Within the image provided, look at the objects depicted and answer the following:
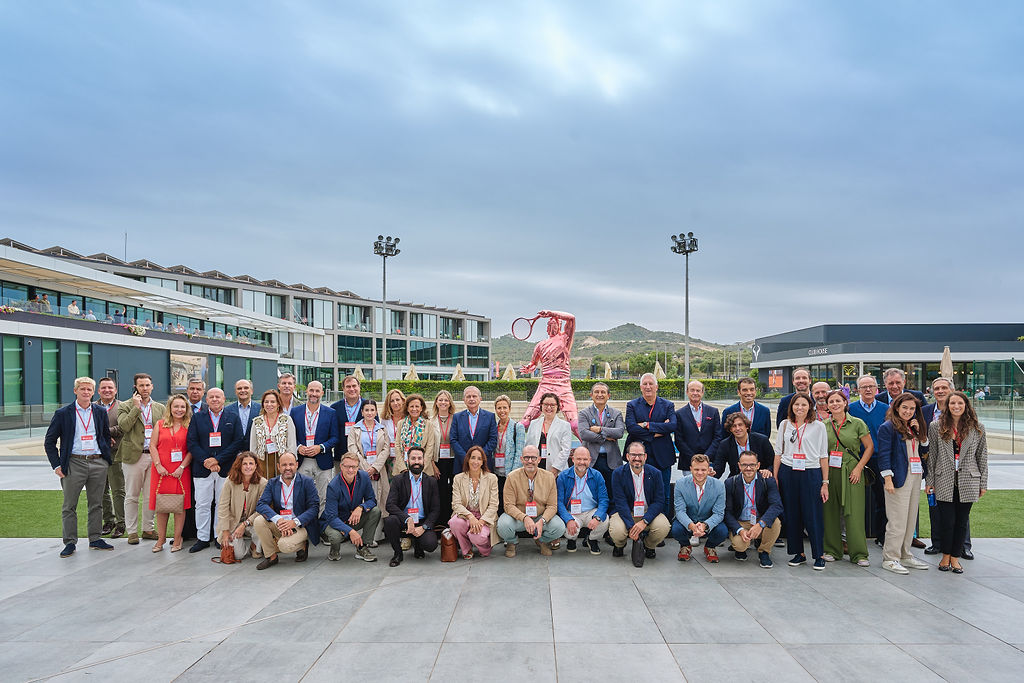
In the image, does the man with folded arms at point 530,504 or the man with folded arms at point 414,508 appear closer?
the man with folded arms at point 414,508

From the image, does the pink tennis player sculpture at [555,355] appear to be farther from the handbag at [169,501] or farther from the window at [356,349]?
the window at [356,349]

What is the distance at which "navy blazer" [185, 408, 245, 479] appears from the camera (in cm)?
669

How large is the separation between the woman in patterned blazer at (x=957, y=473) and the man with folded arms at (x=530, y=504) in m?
3.61

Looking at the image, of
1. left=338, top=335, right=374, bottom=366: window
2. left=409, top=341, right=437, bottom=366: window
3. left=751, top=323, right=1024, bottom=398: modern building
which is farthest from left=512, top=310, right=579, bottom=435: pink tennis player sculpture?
left=409, top=341, right=437, bottom=366: window

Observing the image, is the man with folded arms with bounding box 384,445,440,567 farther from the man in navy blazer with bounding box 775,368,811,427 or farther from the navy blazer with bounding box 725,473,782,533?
the man in navy blazer with bounding box 775,368,811,427

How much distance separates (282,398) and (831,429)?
6203 mm

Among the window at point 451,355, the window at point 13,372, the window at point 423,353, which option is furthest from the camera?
the window at point 451,355

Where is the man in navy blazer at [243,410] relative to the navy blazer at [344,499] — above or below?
above

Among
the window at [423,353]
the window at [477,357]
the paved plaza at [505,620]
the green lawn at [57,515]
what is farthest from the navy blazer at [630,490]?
the window at [477,357]

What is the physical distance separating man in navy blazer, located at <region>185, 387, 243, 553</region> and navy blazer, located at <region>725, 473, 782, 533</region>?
A: 5.48 meters

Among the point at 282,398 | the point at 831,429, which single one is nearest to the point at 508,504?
the point at 282,398

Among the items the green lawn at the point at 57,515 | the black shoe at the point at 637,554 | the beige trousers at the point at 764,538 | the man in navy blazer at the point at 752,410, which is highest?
the man in navy blazer at the point at 752,410

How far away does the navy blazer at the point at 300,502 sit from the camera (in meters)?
6.20

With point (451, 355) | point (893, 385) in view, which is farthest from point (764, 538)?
point (451, 355)
